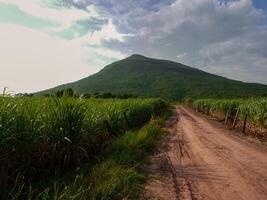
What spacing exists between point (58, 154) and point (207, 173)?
4.09 meters

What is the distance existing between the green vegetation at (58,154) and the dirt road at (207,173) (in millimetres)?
724

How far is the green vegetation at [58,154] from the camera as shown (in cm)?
673

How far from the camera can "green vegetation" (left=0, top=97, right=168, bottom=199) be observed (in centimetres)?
673

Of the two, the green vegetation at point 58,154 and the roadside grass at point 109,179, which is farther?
the green vegetation at point 58,154

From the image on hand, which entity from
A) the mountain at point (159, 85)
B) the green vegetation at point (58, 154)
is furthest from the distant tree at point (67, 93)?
the mountain at point (159, 85)

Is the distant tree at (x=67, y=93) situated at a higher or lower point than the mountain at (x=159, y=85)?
lower

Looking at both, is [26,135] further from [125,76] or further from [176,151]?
[125,76]

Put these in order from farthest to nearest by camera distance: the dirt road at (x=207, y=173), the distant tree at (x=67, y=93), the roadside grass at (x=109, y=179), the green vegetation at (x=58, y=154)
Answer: the distant tree at (x=67, y=93)
the dirt road at (x=207, y=173)
the green vegetation at (x=58, y=154)
the roadside grass at (x=109, y=179)

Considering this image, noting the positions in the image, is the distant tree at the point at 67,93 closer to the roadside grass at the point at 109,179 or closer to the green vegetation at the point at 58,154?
the green vegetation at the point at 58,154

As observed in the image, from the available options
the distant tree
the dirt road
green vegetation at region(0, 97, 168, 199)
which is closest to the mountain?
the dirt road

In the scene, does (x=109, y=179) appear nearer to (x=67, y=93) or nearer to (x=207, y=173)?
(x=67, y=93)

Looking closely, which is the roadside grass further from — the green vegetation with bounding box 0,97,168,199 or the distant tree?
the distant tree

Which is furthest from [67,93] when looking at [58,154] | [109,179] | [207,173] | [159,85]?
[159,85]

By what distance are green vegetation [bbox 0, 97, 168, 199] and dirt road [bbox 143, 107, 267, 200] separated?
2.38 feet
